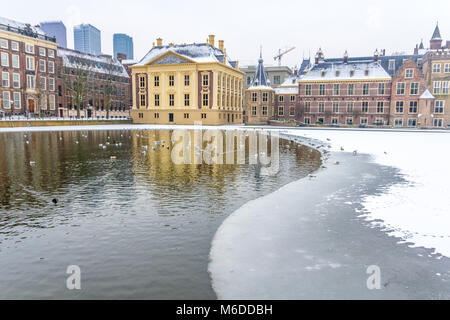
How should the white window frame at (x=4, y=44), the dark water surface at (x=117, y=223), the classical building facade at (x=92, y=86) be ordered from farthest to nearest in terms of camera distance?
the classical building facade at (x=92, y=86), the white window frame at (x=4, y=44), the dark water surface at (x=117, y=223)

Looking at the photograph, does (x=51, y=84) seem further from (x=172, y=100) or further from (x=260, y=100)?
(x=260, y=100)

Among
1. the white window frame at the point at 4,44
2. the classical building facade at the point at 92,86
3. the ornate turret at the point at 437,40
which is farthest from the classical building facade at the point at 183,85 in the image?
the ornate turret at the point at 437,40

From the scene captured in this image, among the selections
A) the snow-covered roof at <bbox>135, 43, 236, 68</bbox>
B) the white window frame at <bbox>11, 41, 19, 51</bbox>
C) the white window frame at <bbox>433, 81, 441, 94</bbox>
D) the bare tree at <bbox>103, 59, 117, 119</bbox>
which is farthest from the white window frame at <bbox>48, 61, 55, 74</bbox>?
the white window frame at <bbox>433, 81, 441, 94</bbox>

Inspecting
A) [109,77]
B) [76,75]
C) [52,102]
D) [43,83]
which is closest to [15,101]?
[43,83]

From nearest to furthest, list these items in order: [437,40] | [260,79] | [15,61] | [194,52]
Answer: [15,61] → [437,40] → [194,52] → [260,79]

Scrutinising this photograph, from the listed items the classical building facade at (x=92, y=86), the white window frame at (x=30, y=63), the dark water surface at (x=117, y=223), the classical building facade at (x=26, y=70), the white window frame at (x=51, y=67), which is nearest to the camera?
the dark water surface at (x=117, y=223)

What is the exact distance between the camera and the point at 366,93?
6225 cm

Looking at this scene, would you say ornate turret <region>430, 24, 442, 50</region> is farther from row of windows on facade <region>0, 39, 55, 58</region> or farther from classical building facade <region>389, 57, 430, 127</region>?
row of windows on facade <region>0, 39, 55, 58</region>

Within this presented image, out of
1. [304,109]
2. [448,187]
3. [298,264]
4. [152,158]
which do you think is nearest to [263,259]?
[298,264]

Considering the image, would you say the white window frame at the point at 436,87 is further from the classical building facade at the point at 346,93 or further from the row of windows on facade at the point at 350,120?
the classical building facade at the point at 346,93

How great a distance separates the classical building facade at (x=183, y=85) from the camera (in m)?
65.8

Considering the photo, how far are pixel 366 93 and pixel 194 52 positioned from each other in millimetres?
35563

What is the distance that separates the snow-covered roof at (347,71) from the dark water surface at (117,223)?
53.4m
